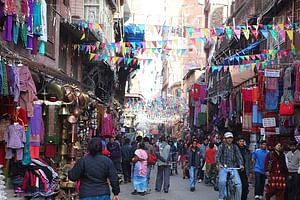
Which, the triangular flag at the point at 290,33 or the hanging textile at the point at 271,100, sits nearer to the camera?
the hanging textile at the point at 271,100

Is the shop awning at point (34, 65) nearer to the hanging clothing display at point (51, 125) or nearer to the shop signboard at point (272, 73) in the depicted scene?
the hanging clothing display at point (51, 125)

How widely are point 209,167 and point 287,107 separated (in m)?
6.34

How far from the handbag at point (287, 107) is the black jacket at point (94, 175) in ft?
24.4

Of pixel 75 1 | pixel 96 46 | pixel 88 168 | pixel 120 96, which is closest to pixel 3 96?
pixel 88 168

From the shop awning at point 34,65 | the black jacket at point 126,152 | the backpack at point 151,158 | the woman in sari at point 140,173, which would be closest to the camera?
the shop awning at point 34,65

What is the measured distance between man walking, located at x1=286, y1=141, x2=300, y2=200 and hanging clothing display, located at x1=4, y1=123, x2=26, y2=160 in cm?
640

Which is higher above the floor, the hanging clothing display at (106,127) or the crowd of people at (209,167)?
the hanging clothing display at (106,127)

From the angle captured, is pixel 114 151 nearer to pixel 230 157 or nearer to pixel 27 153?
pixel 230 157

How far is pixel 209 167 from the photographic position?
64.9 ft

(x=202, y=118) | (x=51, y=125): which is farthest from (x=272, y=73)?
(x=202, y=118)

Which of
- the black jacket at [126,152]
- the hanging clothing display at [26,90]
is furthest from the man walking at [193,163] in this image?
the hanging clothing display at [26,90]

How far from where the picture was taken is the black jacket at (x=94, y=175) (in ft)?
24.9

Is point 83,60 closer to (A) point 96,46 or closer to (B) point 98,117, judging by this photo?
(A) point 96,46

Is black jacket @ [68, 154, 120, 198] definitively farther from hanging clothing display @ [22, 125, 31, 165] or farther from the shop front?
hanging clothing display @ [22, 125, 31, 165]
